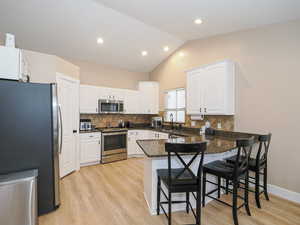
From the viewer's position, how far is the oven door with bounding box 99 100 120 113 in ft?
15.3

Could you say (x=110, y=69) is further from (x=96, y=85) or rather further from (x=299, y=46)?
(x=299, y=46)

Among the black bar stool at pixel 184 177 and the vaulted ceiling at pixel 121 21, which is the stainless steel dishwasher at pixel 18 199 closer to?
the black bar stool at pixel 184 177

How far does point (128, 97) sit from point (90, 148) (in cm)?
197

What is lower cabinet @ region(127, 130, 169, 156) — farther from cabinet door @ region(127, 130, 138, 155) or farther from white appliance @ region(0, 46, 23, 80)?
white appliance @ region(0, 46, 23, 80)

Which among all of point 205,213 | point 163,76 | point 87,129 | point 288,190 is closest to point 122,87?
point 163,76

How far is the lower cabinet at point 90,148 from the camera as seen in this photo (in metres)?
4.11

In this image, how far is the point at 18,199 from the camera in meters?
1.77

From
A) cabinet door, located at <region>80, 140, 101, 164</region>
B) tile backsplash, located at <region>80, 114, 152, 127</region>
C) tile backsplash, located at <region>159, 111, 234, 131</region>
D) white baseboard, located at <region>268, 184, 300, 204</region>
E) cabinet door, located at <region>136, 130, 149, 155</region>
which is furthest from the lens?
cabinet door, located at <region>136, 130, 149, 155</region>

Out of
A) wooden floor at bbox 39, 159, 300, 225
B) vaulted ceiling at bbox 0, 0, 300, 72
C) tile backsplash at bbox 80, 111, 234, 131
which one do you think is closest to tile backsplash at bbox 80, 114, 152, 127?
tile backsplash at bbox 80, 111, 234, 131

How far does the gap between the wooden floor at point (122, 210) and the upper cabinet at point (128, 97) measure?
2.06 m

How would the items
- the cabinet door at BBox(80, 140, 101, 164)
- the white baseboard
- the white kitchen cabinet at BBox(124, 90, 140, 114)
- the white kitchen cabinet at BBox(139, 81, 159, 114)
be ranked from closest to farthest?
the white baseboard, the cabinet door at BBox(80, 140, 101, 164), the white kitchen cabinet at BBox(124, 90, 140, 114), the white kitchen cabinet at BBox(139, 81, 159, 114)

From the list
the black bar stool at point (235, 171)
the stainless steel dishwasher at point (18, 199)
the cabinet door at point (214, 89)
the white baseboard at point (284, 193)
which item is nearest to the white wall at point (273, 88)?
the white baseboard at point (284, 193)

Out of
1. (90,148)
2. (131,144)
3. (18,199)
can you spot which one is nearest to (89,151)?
(90,148)

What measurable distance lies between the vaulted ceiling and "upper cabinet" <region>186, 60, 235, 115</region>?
0.87 meters
